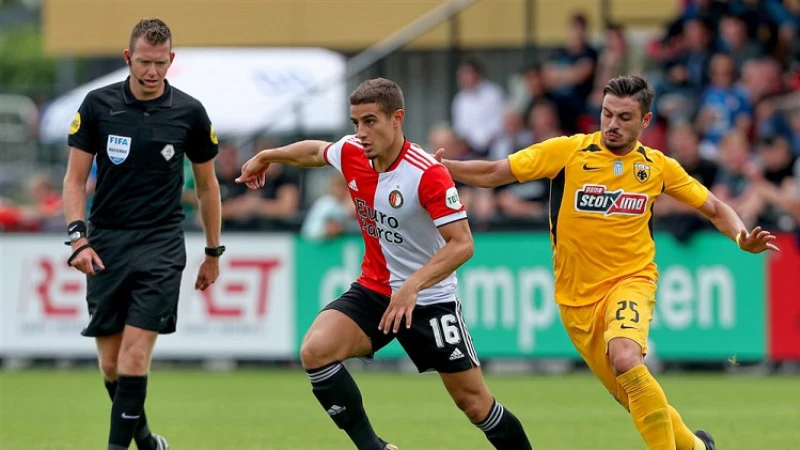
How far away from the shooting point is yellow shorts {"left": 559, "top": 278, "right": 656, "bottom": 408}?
8375 mm

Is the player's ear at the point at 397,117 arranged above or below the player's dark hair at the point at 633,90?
below

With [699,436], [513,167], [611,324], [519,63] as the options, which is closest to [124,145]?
[513,167]

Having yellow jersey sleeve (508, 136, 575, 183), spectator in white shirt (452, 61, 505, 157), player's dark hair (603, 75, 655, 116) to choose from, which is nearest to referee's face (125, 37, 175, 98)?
yellow jersey sleeve (508, 136, 575, 183)

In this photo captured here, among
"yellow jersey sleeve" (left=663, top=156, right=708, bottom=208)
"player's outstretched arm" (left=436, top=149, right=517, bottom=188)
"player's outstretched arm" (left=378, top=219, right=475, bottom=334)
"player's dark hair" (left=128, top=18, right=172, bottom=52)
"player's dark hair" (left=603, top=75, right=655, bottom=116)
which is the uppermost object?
"player's dark hair" (left=128, top=18, right=172, bottom=52)

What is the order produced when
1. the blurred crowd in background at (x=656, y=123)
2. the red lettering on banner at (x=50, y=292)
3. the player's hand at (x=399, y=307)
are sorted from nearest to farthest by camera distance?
the player's hand at (x=399, y=307)
the blurred crowd in background at (x=656, y=123)
the red lettering on banner at (x=50, y=292)

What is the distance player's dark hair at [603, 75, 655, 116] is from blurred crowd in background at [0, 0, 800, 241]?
7.31 metres

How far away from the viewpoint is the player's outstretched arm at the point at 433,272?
7.54 m

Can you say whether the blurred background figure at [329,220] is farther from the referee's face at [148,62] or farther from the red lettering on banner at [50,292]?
the referee's face at [148,62]

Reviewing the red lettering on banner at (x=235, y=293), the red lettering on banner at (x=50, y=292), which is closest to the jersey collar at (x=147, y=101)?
the red lettering on banner at (x=235, y=293)

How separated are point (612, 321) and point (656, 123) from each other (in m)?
9.57

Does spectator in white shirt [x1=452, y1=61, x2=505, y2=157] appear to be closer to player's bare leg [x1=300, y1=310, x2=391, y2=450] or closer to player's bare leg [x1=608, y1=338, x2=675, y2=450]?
player's bare leg [x1=608, y1=338, x2=675, y2=450]

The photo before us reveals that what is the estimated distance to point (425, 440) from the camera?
34.4ft

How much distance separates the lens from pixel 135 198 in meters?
8.57

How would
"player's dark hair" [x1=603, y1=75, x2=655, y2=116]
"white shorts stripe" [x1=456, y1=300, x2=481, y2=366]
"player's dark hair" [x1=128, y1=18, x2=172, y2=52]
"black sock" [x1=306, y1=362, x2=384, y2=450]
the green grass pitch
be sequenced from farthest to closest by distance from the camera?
the green grass pitch → "player's dark hair" [x1=603, y1=75, x2=655, y2=116] → "player's dark hair" [x1=128, y1=18, x2=172, y2=52] → "white shorts stripe" [x1=456, y1=300, x2=481, y2=366] → "black sock" [x1=306, y1=362, x2=384, y2=450]
